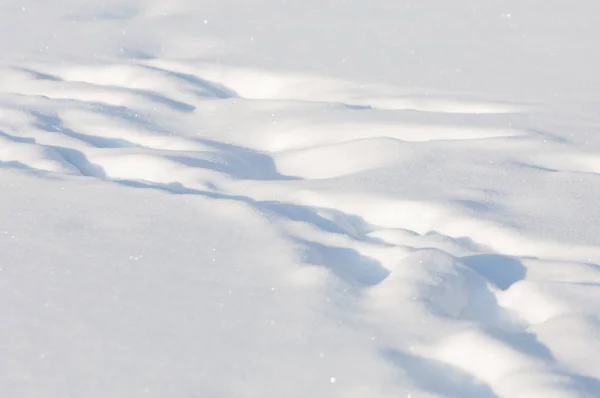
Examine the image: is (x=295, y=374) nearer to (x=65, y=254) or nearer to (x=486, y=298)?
(x=486, y=298)

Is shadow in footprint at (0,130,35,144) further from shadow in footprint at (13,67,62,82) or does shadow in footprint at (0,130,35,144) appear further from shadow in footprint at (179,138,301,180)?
shadow in footprint at (13,67,62,82)

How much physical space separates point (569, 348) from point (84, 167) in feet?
6.24

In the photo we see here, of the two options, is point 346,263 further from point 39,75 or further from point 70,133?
point 39,75

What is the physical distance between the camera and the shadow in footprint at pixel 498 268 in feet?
7.63

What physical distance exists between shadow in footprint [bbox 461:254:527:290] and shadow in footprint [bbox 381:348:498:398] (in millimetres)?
469

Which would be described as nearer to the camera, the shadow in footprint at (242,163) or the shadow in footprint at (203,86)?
the shadow in footprint at (242,163)

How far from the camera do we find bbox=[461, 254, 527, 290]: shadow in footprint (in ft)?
7.63

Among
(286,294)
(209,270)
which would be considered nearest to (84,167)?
(209,270)

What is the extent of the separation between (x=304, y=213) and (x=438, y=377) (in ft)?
3.12

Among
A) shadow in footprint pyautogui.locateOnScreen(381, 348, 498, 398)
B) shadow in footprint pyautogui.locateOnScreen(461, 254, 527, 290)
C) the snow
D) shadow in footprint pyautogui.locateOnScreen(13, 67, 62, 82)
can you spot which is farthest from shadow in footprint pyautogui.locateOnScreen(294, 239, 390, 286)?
Result: shadow in footprint pyautogui.locateOnScreen(13, 67, 62, 82)

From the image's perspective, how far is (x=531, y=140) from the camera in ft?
10.5

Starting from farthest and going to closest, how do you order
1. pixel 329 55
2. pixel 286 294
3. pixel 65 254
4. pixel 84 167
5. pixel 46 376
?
1. pixel 329 55
2. pixel 84 167
3. pixel 65 254
4. pixel 286 294
5. pixel 46 376

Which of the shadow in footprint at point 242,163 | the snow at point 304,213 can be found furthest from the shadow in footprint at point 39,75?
the shadow in footprint at point 242,163

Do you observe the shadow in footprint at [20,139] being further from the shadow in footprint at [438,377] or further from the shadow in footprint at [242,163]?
the shadow in footprint at [438,377]
